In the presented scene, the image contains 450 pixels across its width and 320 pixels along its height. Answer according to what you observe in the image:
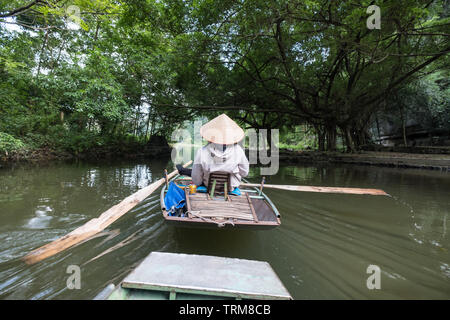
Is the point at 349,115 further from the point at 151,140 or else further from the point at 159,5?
the point at 151,140

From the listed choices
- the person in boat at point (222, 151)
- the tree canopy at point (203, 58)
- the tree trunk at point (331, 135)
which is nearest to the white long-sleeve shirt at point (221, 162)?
the person in boat at point (222, 151)

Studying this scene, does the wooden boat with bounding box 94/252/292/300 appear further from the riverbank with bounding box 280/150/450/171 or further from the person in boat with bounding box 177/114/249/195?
the riverbank with bounding box 280/150/450/171

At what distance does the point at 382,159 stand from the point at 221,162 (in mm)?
13167

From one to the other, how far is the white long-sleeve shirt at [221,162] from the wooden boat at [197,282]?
183 cm

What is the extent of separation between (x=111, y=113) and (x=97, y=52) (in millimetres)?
2894

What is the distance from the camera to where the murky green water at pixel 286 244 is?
2.22 metres

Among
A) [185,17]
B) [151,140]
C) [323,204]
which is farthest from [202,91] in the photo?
[323,204]

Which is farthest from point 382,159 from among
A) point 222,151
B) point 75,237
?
point 75,237

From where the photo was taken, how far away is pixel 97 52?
10.1 metres

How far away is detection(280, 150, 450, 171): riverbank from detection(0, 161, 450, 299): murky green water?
25.3ft

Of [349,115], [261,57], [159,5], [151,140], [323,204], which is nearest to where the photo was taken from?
[323,204]

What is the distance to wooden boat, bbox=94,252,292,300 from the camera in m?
1.41

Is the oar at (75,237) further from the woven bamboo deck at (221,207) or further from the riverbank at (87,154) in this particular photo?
the riverbank at (87,154)

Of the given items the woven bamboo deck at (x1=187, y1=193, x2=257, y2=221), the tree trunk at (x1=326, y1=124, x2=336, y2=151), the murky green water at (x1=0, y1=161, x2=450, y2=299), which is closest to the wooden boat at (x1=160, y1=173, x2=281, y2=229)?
the woven bamboo deck at (x1=187, y1=193, x2=257, y2=221)
